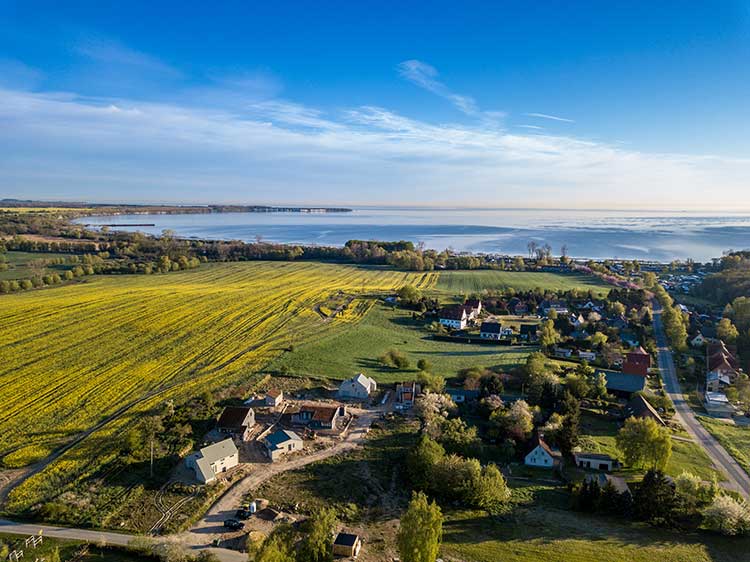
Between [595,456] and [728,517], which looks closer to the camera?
[728,517]

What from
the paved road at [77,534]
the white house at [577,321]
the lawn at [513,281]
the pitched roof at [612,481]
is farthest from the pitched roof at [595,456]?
the lawn at [513,281]

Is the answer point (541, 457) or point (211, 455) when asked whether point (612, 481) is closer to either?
point (541, 457)

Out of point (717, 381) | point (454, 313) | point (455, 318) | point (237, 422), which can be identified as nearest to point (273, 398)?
point (237, 422)

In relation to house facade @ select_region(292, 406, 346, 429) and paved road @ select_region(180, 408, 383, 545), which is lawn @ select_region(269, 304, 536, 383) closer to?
house facade @ select_region(292, 406, 346, 429)

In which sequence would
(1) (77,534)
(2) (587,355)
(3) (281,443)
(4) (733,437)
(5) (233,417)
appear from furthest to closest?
1. (2) (587,355)
2. (4) (733,437)
3. (5) (233,417)
4. (3) (281,443)
5. (1) (77,534)

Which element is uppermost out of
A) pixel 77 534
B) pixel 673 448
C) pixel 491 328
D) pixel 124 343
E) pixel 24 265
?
pixel 24 265
